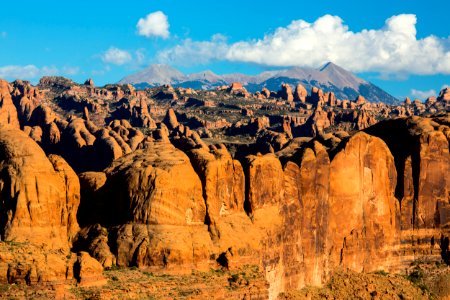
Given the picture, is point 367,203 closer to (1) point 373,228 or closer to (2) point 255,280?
(1) point 373,228

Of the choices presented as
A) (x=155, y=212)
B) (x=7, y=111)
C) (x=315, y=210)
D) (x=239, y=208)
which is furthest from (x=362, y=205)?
(x=7, y=111)

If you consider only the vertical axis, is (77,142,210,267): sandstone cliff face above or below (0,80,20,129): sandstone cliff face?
below

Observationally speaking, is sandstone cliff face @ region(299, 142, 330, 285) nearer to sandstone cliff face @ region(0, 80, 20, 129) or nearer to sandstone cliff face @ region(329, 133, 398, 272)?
sandstone cliff face @ region(329, 133, 398, 272)

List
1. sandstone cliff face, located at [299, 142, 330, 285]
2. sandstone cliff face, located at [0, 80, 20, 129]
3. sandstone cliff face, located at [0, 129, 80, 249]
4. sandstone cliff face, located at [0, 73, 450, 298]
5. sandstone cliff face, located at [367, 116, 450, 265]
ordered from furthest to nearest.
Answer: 1. sandstone cliff face, located at [0, 80, 20, 129]
2. sandstone cliff face, located at [367, 116, 450, 265]
3. sandstone cliff face, located at [299, 142, 330, 285]
4. sandstone cliff face, located at [0, 73, 450, 298]
5. sandstone cliff face, located at [0, 129, 80, 249]

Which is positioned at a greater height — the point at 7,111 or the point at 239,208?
the point at 7,111

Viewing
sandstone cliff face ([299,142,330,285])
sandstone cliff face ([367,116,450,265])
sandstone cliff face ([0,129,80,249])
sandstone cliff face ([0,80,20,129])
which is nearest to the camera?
sandstone cliff face ([0,129,80,249])

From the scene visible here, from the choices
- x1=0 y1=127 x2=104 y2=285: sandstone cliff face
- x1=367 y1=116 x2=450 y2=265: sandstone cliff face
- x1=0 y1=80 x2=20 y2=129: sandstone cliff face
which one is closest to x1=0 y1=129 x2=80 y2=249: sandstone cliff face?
x1=0 y1=127 x2=104 y2=285: sandstone cliff face

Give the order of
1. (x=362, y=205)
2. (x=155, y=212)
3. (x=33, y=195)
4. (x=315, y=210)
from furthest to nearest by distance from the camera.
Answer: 1. (x=362, y=205)
2. (x=315, y=210)
3. (x=155, y=212)
4. (x=33, y=195)

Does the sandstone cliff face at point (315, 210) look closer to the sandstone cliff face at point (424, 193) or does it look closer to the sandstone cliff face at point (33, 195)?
the sandstone cliff face at point (424, 193)

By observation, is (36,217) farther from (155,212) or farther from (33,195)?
(155,212)

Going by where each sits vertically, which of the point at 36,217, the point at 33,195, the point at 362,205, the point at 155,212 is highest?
the point at 33,195

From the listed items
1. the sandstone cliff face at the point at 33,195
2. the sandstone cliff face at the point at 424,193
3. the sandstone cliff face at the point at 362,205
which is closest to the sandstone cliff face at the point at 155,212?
the sandstone cliff face at the point at 33,195

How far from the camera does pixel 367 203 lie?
242 ft

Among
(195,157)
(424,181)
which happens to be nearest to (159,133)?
(424,181)
